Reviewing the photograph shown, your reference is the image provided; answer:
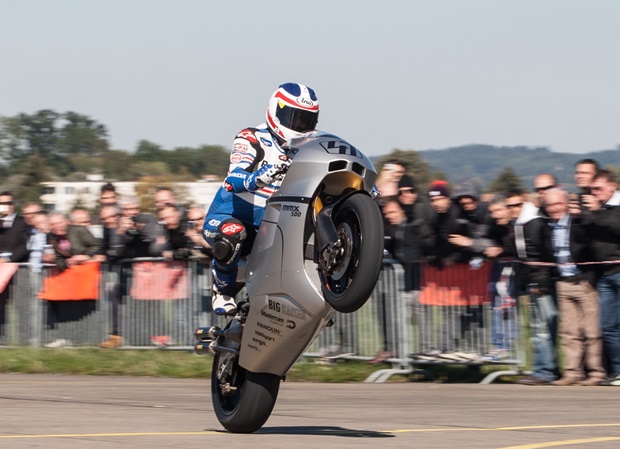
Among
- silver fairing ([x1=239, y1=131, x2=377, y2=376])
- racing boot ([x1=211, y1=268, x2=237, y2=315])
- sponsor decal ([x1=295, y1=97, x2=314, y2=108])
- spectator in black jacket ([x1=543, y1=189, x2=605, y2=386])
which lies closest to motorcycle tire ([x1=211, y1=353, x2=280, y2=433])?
silver fairing ([x1=239, y1=131, x2=377, y2=376])

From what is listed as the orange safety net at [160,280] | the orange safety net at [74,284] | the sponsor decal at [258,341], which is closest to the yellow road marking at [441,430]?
the sponsor decal at [258,341]

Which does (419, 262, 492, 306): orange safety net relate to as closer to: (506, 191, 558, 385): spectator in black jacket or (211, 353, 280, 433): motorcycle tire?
(506, 191, 558, 385): spectator in black jacket

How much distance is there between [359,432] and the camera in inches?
313

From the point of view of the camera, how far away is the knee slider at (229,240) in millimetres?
7902

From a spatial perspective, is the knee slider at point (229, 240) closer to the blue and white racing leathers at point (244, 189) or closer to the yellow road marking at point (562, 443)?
the blue and white racing leathers at point (244, 189)

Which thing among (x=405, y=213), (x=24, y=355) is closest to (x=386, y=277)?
(x=405, y=213)

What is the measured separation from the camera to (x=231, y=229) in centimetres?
791

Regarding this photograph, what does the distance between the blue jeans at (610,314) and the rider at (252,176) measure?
563cm

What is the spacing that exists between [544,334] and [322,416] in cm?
422

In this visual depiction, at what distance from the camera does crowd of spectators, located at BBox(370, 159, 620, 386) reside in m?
12.6

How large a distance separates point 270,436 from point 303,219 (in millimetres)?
1417

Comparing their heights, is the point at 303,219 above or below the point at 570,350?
above

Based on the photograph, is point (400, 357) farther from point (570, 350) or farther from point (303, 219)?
point (303, 219)

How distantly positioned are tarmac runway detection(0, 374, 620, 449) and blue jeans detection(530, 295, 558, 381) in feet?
1.61
